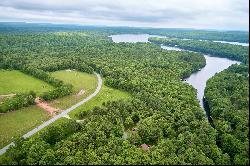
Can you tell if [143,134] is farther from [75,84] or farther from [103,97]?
[75,84]

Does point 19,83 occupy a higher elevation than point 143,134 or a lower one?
higher

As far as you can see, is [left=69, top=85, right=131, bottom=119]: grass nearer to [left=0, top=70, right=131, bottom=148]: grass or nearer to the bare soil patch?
[left=0, top=70, right=131, bottom=148]: grass

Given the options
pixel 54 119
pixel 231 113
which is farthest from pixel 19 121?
pixel 231 113

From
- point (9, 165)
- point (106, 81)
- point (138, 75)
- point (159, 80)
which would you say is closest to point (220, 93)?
point (159, 80)

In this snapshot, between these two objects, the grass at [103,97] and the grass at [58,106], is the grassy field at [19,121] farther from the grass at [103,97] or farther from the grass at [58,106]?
the grass at [103,97]

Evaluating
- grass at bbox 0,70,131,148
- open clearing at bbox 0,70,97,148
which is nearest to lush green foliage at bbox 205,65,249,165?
grass at bbox 0,70,131,148

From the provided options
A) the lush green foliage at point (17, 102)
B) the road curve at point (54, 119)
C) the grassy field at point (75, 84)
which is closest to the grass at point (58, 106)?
the grassy field at point (75, 84)
